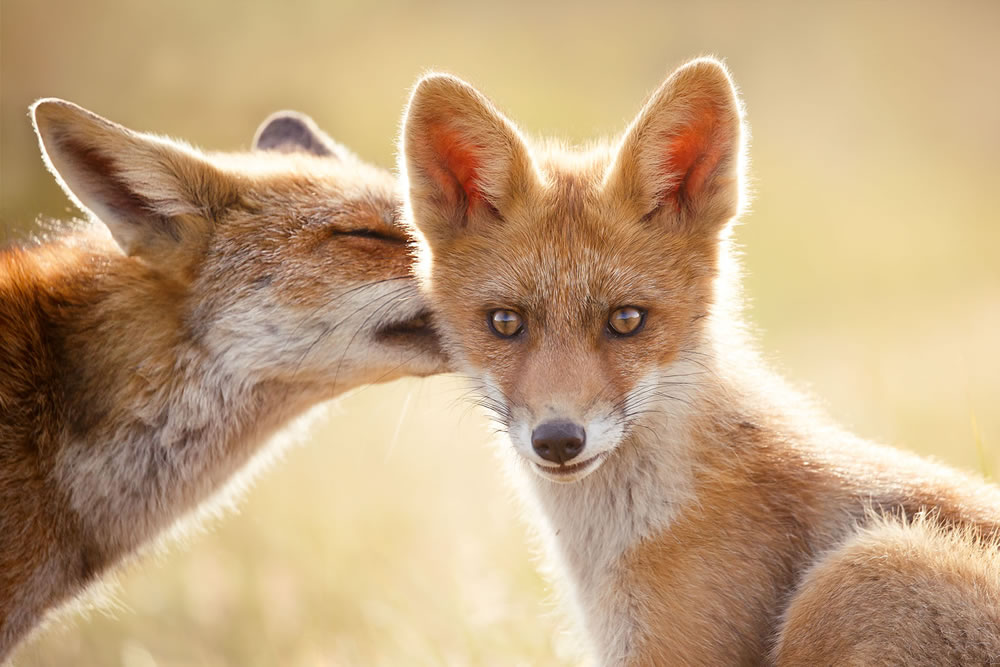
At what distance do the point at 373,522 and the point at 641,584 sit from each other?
12.7 ft

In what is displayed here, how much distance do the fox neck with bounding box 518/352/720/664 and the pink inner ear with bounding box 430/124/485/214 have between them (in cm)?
108

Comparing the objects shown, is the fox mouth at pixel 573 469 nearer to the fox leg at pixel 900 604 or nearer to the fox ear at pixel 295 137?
the fox leg at pixel 900 604

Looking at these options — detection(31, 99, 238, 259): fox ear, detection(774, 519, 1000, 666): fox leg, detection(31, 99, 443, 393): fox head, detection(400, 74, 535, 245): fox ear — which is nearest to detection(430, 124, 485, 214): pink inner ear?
detection(400, 74, 535, 245): fox ear

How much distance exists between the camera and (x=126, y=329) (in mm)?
3912

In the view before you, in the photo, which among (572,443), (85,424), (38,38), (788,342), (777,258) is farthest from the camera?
(777,258)

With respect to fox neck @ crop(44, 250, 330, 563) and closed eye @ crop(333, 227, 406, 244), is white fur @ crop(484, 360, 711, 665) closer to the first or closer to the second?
closed eye @ crop(333, 227, 406, 244)

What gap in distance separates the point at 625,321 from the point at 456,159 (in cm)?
97

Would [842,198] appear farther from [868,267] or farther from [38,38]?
[38,38]

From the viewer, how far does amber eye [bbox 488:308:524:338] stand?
3.61 meters

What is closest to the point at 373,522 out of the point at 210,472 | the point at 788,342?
the point at 210,472

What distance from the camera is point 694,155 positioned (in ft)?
12.3

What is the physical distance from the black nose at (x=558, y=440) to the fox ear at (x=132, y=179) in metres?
1.85

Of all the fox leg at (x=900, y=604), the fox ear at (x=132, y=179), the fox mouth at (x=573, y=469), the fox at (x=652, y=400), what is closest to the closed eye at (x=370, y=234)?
the fox at (x=652, y=400)

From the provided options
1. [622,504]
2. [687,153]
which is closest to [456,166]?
[687,153]
